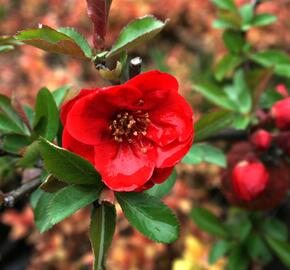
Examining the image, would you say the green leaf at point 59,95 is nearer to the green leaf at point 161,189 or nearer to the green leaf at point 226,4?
the green leaf at point 161,189

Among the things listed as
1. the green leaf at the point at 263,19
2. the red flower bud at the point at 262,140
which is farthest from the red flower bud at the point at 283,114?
the green leaf at the point at 263,19

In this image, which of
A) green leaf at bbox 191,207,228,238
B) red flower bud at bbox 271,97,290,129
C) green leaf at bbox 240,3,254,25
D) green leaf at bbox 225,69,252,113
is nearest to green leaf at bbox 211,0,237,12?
green leaf at bbox 240,3,254,25

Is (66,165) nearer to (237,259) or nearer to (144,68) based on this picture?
(237,259)

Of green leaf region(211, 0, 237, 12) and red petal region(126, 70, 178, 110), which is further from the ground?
red petal region(126, 70, 178, 110)

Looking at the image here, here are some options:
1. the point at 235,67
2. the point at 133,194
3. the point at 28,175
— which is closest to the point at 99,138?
the point at 133,194

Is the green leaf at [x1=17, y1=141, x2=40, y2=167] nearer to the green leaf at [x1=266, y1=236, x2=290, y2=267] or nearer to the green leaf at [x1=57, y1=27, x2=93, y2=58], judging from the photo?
the green leaf at [x1=57, y1=27, x2=93, y2=58]

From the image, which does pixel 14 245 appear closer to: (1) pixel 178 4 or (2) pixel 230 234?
(2) pixel 230 234

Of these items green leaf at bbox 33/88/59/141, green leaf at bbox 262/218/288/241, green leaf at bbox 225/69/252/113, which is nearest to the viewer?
green leaf at bbox 33/88/59/141
